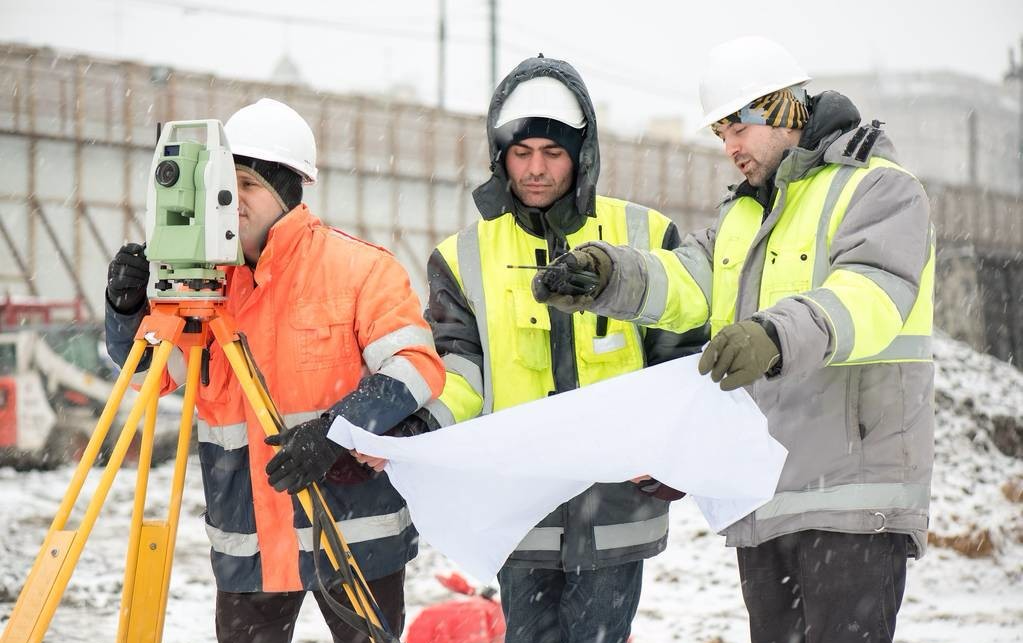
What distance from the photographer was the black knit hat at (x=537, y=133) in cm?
280

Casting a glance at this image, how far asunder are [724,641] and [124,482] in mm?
5817

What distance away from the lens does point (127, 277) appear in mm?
2367

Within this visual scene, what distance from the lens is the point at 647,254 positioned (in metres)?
2.56

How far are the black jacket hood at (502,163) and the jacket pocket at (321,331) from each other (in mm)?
559

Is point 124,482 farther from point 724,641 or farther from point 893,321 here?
point 893,321

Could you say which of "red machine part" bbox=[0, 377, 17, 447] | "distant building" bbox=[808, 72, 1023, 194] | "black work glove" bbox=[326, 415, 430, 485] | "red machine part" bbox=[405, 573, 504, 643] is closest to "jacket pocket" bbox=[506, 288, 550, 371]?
"black work glove" bbox=[326, 415, 430, 485]

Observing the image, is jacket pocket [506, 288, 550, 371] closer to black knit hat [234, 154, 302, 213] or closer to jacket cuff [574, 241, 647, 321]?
jacket cuff [574, 241, 647, 321]

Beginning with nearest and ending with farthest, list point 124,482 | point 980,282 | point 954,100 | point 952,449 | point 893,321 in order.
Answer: point 893,321, point 952,449, point 124,482, point 980,282, point 954,100

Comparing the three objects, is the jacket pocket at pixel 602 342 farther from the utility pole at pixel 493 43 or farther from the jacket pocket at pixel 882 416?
the utility pole at pixel 493 43

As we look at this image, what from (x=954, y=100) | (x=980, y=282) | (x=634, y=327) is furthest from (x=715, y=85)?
(x=954, y=100)

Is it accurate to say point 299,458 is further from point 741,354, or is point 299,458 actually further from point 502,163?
point 502,163

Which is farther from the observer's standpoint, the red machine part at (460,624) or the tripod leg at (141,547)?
the red machine part at (460,624)

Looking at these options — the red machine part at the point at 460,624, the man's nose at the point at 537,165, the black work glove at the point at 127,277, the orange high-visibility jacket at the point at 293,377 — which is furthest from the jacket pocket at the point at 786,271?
the red machine part at the point at 460,624

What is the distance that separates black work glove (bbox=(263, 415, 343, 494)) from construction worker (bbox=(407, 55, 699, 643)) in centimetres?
48
